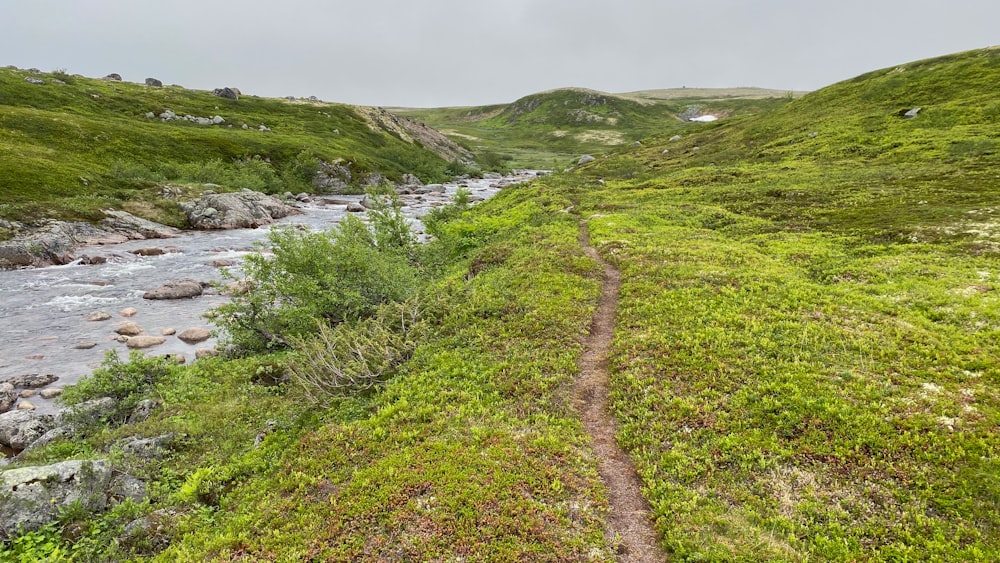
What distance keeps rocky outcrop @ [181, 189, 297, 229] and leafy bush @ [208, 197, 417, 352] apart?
145ft

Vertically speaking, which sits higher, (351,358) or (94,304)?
(351,358)

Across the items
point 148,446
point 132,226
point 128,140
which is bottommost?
point 148,446

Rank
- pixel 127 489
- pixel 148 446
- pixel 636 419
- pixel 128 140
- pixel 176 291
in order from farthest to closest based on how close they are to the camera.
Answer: pixel 128 140 → pixel 176 291 → pixel 148 446 → pixel 636 419 → pixel 127 489

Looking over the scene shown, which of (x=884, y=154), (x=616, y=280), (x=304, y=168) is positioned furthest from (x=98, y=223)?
(x=884, y=154)

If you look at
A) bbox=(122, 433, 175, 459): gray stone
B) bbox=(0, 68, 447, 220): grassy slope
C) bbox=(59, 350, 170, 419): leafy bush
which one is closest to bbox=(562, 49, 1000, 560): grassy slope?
bbox=(122, 433, 175, 459): gray stone

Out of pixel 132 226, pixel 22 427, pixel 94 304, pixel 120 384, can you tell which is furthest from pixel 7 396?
pixel 132 226

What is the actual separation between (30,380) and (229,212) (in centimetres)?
4725

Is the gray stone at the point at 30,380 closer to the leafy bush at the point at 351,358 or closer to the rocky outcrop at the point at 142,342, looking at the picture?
the rocky outcrop at the point at 142,342

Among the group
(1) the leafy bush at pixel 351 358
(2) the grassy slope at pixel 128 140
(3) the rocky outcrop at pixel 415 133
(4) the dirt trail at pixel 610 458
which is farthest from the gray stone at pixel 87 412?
(3) the rocky outcrop at pixel 415 133

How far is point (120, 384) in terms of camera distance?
20.5 meters

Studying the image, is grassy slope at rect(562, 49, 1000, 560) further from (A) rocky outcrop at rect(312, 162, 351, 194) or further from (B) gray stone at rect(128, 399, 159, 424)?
(A) rocky outcrop at rect(312, 162, 351, 194)

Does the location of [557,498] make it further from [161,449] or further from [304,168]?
[304,168]

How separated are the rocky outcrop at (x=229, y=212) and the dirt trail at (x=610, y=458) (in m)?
61.9

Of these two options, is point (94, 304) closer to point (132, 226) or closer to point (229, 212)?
point (132, 226)
